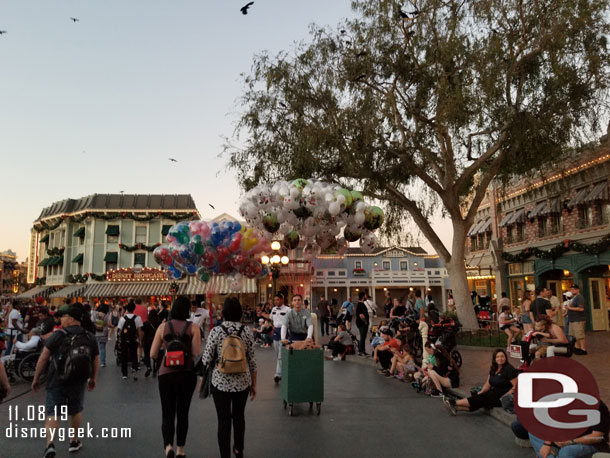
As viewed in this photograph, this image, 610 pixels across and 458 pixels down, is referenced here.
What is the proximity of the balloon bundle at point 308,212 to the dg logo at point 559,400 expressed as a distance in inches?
378

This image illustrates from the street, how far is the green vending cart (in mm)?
271

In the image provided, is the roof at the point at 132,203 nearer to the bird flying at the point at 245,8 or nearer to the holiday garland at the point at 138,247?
the holiday garland at the point at 138,247

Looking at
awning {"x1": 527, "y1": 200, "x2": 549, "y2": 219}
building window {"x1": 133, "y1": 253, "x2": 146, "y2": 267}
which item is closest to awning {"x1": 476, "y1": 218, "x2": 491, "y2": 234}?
awning {"x1": 527, "y1": 200, "x2": 549, "y2": 219}

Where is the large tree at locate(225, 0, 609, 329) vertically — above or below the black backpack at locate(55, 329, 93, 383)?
above

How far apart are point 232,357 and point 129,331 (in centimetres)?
698

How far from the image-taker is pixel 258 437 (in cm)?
618

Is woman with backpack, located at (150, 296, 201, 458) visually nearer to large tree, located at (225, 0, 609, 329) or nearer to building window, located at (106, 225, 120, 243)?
large tree, located at (225, 0, 609, 329)

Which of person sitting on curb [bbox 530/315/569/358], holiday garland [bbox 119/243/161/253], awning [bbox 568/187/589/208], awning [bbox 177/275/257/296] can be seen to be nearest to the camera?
person sitting on curb [bbox 530/315/569/358]

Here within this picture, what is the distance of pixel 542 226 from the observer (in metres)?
25.8

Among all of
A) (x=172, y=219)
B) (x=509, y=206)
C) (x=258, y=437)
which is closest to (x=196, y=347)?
(x=258, y=437)

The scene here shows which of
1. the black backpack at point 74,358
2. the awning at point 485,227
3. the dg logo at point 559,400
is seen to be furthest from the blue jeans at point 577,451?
the awning at point 485,227

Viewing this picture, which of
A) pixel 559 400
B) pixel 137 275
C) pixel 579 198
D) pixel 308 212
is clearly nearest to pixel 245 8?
pixel 308 212

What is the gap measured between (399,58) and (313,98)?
3.25m

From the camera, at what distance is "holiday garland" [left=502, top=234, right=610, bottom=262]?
2066cm
